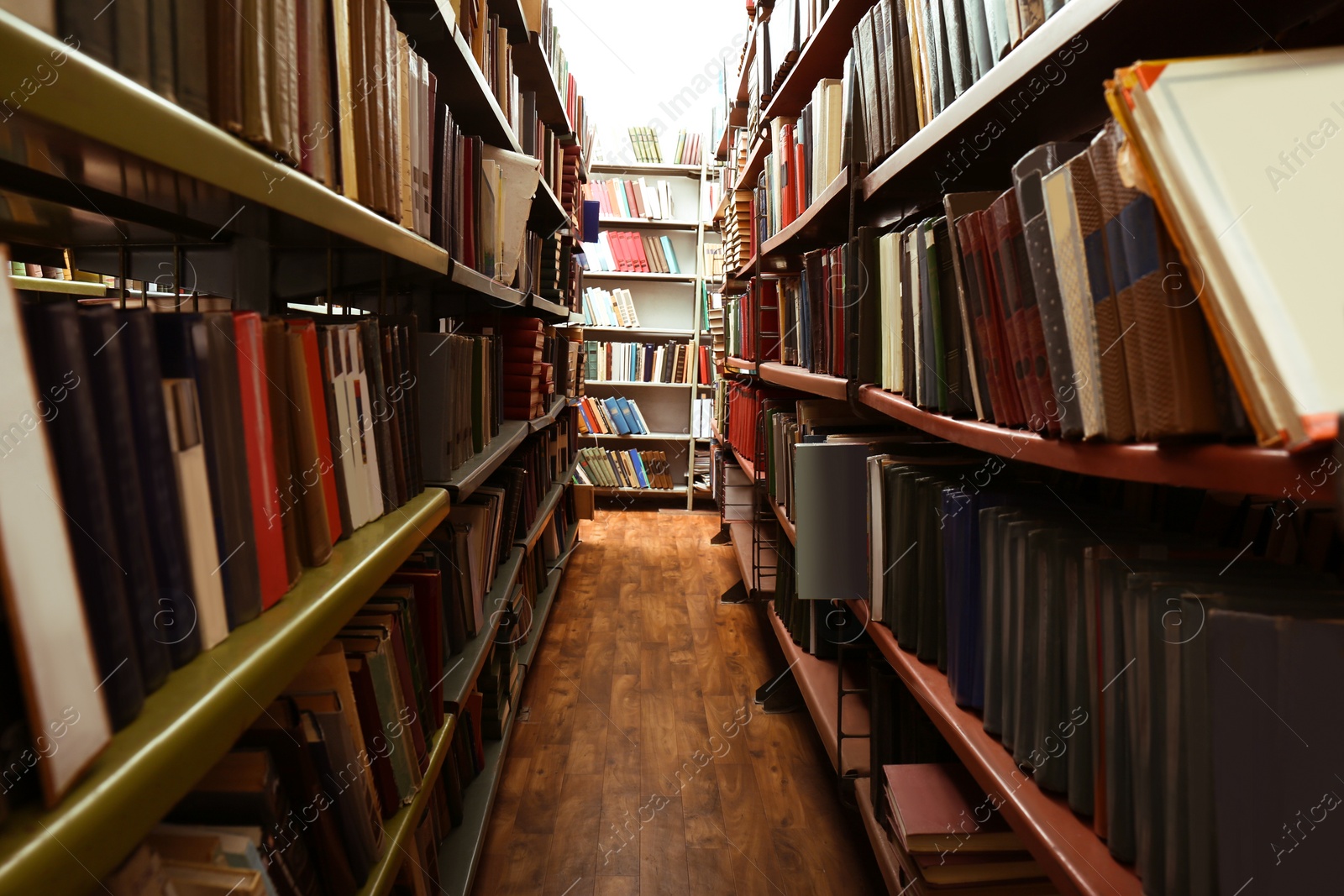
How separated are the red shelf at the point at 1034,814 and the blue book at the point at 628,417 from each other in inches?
154

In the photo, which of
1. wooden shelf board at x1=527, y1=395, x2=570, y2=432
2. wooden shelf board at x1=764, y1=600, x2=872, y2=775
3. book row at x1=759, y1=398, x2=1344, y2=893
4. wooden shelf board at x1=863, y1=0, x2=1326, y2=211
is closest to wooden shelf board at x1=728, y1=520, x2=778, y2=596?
wooden shelf board at x1=764, y1=600, x2=872, y2=775

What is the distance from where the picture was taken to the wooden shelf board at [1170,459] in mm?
436

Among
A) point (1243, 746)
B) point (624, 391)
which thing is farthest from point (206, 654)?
point (624, 391)

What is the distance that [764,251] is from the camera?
2.40 m

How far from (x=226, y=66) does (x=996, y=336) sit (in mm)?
779

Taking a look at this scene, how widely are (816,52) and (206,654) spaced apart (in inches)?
72.8

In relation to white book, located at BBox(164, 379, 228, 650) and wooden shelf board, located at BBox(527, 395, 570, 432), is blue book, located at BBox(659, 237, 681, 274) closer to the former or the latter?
wooden shelf board, located at BBox(527, 395, 570, 432)

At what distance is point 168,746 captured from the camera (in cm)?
44

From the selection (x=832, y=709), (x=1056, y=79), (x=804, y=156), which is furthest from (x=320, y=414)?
(x=804, y=156)

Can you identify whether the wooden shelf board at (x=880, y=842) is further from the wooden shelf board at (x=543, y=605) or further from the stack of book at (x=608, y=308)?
the stack of book at (x=608, y=308)

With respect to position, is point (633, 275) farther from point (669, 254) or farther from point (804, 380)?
point (804, 380)

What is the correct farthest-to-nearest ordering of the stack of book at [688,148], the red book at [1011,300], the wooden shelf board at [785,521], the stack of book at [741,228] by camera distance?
1. the stack of book at [688,148]
2. the stack of book at [741,228]
3. the wooden shelf board at [785,521]
4. the red book at [1011,300]

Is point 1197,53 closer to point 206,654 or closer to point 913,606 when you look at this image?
point 913,606

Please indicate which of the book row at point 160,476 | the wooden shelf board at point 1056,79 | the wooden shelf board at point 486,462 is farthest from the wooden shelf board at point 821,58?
the book row at point 160,476
